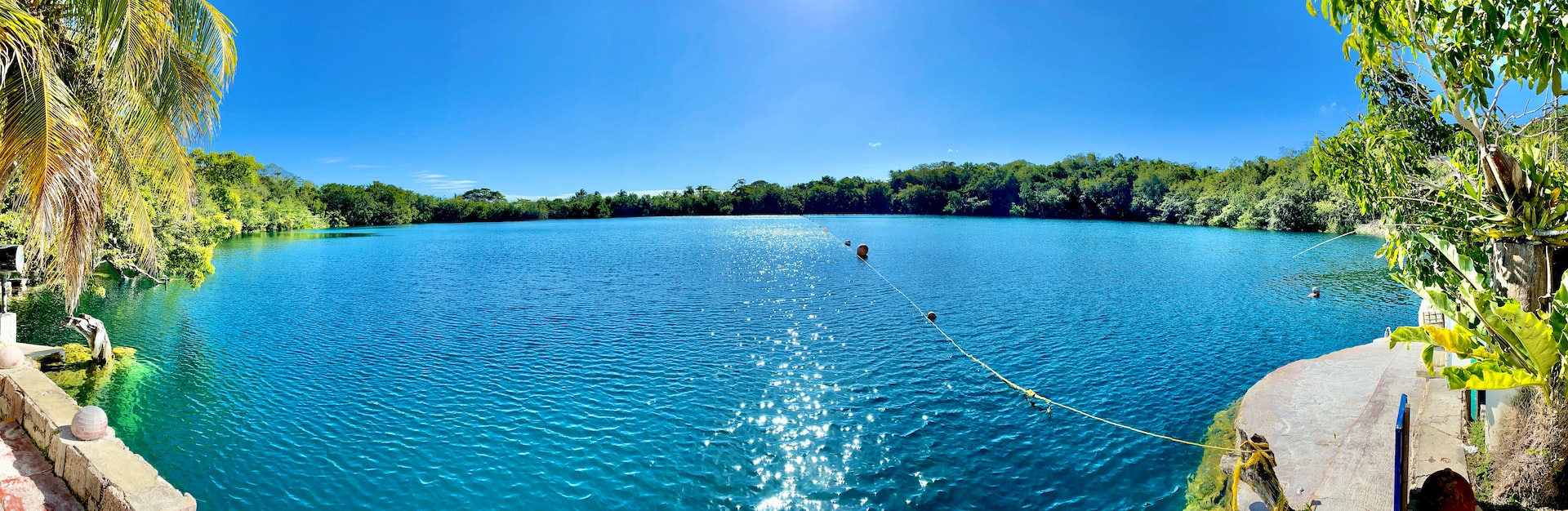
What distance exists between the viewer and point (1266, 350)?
14.4 meters

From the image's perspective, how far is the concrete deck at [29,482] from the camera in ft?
20.4

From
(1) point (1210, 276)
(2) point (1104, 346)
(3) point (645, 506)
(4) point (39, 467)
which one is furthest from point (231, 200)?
(1) point (1210, 276)

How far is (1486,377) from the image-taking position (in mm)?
4359

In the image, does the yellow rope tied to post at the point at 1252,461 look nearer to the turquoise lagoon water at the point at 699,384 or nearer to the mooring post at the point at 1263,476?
the mooring post at the point at 1263,476

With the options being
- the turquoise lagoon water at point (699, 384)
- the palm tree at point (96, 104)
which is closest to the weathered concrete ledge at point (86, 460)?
the turquoise lagoon water at point (699, 384)

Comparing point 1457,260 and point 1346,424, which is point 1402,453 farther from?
point 1346,424

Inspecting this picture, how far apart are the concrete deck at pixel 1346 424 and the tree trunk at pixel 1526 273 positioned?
83.1 inches

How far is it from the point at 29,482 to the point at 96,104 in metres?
4.77

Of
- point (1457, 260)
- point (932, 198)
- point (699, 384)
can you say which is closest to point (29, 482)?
point (699, 384)

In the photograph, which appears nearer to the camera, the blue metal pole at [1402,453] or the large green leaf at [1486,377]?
the large green leaf at [1486,377]

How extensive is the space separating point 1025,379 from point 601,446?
301 inches

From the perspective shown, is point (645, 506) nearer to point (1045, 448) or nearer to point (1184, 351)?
point (1045, 448)

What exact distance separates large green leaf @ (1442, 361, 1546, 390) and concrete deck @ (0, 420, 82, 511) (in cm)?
1105

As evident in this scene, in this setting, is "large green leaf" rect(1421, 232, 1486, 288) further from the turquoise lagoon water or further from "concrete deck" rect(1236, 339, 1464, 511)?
the turquoise lagoon water
